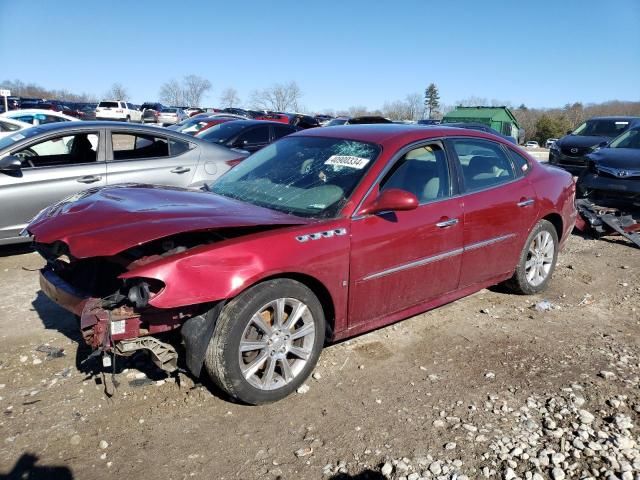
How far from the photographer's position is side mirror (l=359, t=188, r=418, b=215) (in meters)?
3.30

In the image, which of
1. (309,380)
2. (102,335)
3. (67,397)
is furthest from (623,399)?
(67,397)

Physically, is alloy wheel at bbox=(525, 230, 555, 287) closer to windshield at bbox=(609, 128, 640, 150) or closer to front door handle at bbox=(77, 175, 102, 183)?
front door handle at bbox=(77, 175, 102, 183)

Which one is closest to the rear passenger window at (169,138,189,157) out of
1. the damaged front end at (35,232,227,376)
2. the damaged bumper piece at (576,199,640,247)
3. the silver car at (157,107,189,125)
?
the damaged front end at (35,232,227,376)

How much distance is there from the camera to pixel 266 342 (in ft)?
10.0

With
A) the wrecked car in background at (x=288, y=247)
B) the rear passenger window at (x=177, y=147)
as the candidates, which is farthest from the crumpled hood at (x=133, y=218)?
the rear passenger window at (x=177, y=147)

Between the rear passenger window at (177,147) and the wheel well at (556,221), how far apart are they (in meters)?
4.36

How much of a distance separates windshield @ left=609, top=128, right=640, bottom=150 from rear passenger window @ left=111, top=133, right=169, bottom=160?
7.43 metres

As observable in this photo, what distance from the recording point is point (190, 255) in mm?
2771

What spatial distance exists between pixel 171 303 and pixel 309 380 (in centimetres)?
121

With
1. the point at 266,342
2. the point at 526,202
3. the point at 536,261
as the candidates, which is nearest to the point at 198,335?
the point at 266,342

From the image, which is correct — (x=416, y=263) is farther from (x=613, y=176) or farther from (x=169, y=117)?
(x=169, y=117)

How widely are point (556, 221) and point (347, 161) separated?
2611 millimetres

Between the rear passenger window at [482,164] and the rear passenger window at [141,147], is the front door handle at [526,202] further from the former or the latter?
the rear passenger window at [141,147]

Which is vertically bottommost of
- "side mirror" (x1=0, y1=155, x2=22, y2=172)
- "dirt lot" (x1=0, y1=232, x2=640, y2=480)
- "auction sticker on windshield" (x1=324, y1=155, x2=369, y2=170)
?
"dirt lot" (x1=0, y1=232, x2=640, y2=480)
